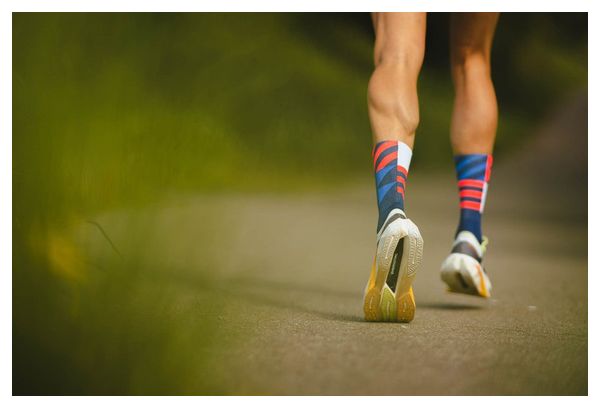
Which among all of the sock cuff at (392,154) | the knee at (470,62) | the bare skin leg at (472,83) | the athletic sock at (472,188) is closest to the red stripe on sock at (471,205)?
the athletic sock at (472,188)

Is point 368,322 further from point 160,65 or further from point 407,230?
point 160,65

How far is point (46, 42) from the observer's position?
54.6 inches

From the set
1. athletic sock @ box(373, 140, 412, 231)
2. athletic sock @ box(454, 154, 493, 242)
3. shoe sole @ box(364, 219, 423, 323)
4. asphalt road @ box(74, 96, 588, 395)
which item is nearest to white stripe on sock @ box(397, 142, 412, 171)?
athletic sock @ box(373, 140, 412, 231)

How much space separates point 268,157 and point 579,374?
2.21 metres

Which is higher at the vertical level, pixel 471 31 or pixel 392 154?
pixel 471 31

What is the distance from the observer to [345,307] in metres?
1.48

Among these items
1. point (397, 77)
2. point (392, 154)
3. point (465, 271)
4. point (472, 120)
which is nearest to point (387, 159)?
point (392, 154)

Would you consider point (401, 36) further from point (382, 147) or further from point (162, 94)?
point (162, 94)

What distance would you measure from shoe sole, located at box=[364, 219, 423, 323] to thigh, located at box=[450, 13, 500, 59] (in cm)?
65

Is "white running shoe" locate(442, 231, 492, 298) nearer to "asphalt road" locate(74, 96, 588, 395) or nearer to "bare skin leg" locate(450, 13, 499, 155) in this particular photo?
"asphalt road" locate(74, 96, 588, 395)

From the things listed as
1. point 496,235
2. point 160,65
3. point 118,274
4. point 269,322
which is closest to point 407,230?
point 269,322

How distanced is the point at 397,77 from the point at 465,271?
395 millimetres

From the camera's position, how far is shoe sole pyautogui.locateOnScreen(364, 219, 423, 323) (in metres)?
1.17

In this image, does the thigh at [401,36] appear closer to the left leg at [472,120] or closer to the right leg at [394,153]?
the right leg at [394,153]
